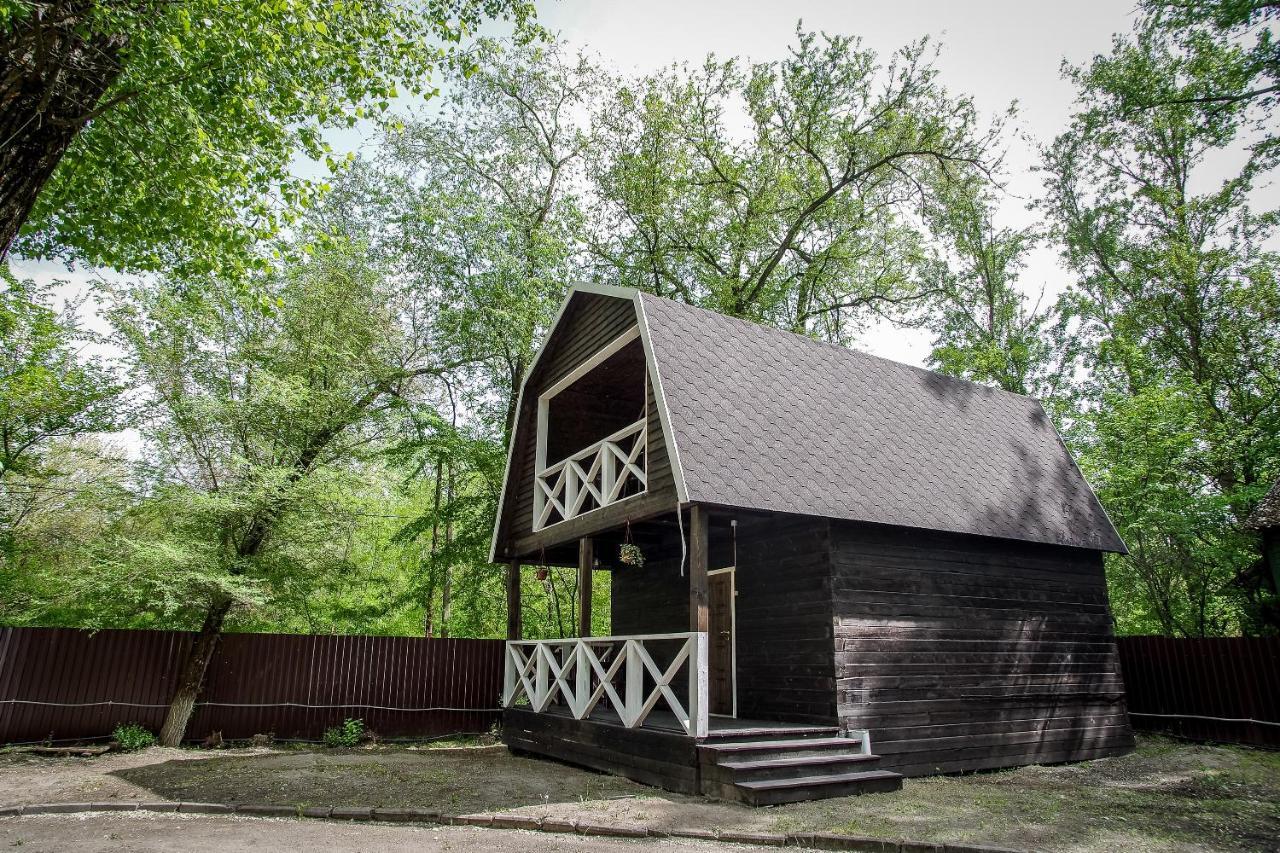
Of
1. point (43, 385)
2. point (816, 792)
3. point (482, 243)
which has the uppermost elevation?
point (482, 243)

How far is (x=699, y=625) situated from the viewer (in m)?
7.59

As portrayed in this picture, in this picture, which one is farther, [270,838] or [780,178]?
[780,178]

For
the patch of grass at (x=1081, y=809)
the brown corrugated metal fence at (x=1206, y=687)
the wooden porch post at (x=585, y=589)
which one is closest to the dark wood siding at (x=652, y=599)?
the wooden porch post at (x=585, y=589)

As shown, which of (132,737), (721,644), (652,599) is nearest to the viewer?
(721,644)

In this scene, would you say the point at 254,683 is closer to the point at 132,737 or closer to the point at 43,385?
the point at 132,737

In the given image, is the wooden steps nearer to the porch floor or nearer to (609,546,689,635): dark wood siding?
the porch floor

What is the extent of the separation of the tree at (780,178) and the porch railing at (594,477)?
34.1 feet

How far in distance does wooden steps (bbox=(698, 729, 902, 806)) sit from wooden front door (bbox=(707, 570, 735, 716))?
223 centimetres

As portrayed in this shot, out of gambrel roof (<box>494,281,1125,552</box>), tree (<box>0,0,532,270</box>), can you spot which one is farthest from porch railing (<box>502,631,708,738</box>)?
tree (<box>0,0,532,270</box>)

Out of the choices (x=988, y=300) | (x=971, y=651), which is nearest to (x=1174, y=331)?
(x=988, y=300)

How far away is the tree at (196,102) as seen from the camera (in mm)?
5625

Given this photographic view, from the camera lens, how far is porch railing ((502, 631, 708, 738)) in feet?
24.5

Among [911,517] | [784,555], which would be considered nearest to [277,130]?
[784,555]

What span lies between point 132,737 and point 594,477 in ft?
25.6
